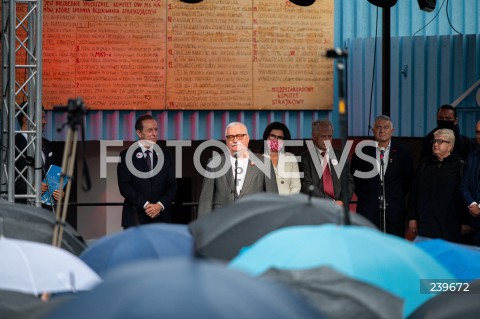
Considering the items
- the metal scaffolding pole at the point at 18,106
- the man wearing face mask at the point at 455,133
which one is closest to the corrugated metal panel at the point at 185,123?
the man wearing face mask at the point at 455,133

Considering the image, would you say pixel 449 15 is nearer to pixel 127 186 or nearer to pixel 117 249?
pixel 127 186

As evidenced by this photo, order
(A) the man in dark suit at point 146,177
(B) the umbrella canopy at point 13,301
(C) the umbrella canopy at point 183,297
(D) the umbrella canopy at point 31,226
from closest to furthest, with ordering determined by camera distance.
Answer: (C) the umbrella canopy at point 183,297, (B) the umbrella canopy at point 13,301, (D) the umbrella canopy at point 31,226, (A) the man in dark suit at point 146,177

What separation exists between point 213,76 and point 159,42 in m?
0.75

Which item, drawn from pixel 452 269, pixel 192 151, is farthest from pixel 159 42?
pixel 452 269

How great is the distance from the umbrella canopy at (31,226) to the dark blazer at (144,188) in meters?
4.10

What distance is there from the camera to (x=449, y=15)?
42.9 feet

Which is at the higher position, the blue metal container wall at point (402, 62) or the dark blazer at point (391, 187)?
the blue metal container wall at point (402, 62)

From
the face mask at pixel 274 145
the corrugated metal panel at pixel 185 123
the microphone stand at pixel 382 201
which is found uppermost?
the corrugated metal panel at pixel 185 123

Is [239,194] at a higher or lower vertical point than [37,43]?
lower

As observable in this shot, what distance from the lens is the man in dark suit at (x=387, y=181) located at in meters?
11.1

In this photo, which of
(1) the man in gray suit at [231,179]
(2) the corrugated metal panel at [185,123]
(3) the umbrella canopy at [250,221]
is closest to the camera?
(3) the umbrella canopy at [250,221]

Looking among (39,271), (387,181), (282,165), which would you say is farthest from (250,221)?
(387,181)

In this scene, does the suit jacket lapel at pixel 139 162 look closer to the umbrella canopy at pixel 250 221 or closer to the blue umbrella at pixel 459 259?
the umbrella canopy at pixel 250 221

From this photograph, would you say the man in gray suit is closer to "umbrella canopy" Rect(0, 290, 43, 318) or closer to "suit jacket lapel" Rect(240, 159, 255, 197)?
"suit jacket lapel" Rect(240, 159, 255, 197)
